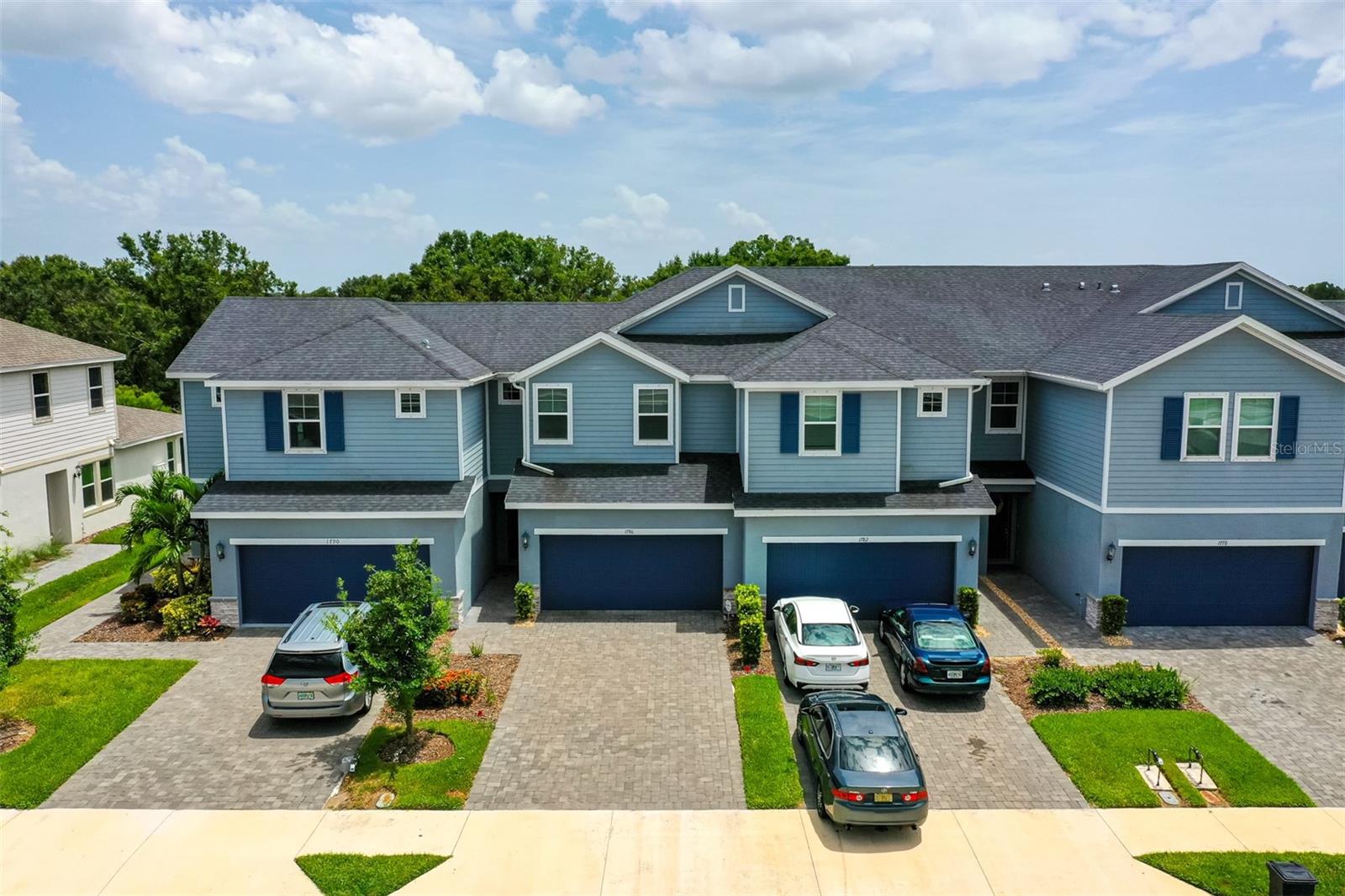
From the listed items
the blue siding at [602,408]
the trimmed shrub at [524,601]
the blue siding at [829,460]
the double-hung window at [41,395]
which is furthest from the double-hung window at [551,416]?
the double-hung window at [41,395]

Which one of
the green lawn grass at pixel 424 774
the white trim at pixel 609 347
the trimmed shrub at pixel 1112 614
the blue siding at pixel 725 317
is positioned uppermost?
the blue siding at pixel 725 317

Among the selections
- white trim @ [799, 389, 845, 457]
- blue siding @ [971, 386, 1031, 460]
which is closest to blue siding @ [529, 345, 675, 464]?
white trim @ [799, 389, 845, 457]

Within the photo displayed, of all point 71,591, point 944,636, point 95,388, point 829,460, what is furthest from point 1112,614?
point 95,388

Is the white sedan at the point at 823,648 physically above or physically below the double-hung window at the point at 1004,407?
below

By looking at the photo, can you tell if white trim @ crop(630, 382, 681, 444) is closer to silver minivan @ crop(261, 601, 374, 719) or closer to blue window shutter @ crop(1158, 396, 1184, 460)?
silver minivan @ crop(261, 601, 374, 719)

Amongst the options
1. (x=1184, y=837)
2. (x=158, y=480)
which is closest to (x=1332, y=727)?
(x=1184, y=837)

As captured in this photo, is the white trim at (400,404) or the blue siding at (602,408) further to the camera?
the blue siding at (602,408)

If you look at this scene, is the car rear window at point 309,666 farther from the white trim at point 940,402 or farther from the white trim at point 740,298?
the white trim at point 940,402

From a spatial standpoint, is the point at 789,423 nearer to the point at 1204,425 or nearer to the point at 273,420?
the point at 1204,425
